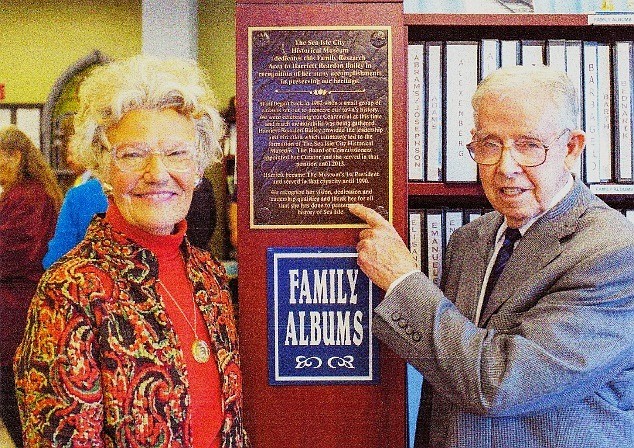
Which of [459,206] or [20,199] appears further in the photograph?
[20,199]

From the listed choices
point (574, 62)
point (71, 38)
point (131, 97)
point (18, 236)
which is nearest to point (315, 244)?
point (131, 97)

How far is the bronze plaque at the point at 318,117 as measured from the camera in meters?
1.37

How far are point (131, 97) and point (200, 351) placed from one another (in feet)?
1.66

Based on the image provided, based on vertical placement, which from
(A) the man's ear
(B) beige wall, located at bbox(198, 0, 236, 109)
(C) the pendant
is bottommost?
(C) the pendant

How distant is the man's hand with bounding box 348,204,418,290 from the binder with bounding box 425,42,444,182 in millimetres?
318

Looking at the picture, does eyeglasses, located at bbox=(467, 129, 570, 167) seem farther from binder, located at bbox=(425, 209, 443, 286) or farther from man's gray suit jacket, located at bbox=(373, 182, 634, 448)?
binder, located at bbox=(425, 209, 443, 286)

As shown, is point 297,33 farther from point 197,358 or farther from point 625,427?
point 625,427

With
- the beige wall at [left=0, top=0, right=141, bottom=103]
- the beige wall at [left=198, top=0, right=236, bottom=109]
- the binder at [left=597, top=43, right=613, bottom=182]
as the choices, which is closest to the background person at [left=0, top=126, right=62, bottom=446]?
the beige wall at [left=0, top=0, right=141, bottom=103]

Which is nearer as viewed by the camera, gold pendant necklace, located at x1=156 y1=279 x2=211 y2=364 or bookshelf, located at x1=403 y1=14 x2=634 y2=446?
gold pendant necklace, located at x1=156 y1=279 x2=211 y2=364

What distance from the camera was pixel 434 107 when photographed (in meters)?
1.62

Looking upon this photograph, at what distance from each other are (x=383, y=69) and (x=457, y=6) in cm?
112

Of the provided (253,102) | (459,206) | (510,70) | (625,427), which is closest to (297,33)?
(253,102)

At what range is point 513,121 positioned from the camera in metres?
1.25

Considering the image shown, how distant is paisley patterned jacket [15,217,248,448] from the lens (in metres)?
1.02
